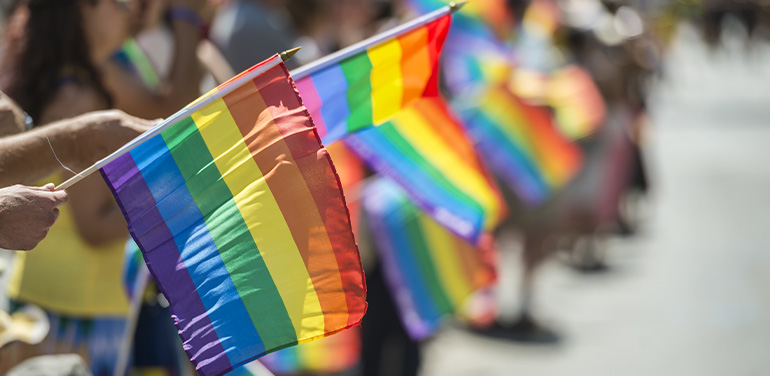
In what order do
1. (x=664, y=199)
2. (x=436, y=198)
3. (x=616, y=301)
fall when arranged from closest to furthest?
(x=436, y=198)
(x=616, y=301)
(x=664, y=199)

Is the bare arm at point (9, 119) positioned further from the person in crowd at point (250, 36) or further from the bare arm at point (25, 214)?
the person in crowd at point (250, 36)

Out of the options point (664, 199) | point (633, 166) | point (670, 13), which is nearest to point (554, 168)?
point (633, 166)

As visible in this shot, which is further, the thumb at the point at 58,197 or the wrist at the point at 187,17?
the wrist at the point at 187,17

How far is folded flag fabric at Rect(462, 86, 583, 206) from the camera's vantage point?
5547 millimetres

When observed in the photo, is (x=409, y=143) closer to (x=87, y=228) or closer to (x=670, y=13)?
(x=87, y=228)

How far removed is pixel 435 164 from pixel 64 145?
2020 millimetres

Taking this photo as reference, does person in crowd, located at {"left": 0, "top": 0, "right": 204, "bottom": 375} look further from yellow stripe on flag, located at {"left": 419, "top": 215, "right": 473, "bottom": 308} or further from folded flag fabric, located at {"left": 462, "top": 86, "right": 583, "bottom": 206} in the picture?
folded flag fabric, located at {"left": 462, "top": 86, "right": 583, "bottom": 206}

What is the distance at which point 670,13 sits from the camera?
3152 cm

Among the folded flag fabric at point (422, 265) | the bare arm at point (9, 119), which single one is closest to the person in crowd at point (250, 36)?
the folded flag fabric at point (422, 265)

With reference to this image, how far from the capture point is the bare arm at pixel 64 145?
7.07 ft

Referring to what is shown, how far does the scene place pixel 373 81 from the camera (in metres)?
2.84

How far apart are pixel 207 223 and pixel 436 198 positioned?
183 centimetres

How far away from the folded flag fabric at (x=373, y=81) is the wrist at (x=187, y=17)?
0.96 m

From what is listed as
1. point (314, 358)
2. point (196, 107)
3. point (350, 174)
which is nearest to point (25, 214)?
point (196, 107)
